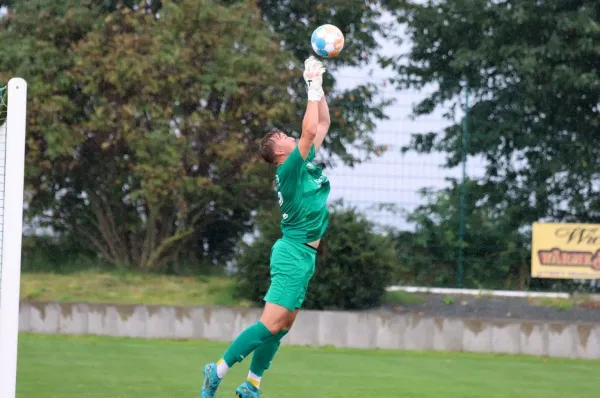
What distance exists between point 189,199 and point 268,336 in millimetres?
8667

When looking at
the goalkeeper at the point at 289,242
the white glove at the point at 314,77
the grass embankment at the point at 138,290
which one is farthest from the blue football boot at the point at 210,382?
the grass embankment at the point at 138,290

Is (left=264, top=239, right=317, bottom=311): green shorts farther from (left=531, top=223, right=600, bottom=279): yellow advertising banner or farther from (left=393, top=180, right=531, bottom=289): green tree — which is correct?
(left=531, top=223, right=600, bottom=279): yellow advertising banner

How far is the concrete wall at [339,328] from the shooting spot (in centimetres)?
1384

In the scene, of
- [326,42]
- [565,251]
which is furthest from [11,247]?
[565,251]

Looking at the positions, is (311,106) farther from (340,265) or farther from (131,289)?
(131,289)

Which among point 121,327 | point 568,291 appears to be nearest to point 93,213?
point 121,327

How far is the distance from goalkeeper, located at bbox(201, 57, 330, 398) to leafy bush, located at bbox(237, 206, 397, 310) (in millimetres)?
6384

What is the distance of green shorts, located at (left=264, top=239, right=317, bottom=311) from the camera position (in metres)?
7.62

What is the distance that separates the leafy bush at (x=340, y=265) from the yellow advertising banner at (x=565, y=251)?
2.16 m

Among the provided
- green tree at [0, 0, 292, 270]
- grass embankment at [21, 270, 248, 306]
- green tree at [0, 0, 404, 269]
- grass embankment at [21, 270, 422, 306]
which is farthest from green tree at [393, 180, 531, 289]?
grass embankment at [21, 270, 248, 306]

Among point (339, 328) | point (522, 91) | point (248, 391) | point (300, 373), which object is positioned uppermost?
point (522, 91)

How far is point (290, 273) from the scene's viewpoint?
762cm

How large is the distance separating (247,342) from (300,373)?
2.78 m

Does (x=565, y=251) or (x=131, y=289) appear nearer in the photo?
(x=565, y=251)
